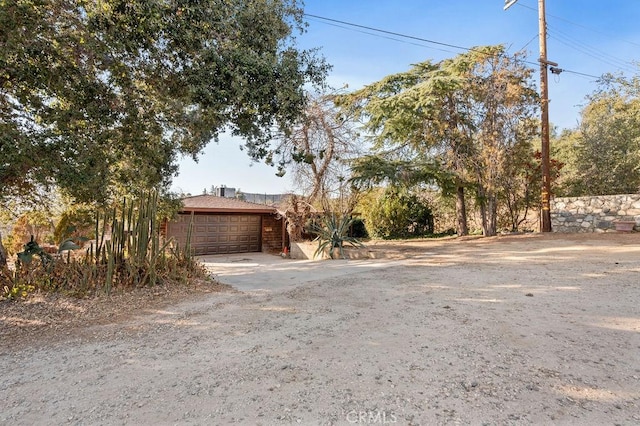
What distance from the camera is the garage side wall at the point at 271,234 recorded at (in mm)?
14922

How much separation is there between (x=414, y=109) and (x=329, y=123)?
3.03 metres

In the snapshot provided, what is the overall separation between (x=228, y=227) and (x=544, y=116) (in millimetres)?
12641

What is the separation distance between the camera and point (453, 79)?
11.2 metres

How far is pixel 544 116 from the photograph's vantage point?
11.9 meters

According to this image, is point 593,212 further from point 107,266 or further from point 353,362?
point 107,266

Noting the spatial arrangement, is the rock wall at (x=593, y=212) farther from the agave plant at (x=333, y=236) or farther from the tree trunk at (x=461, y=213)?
the agave plant at (x=333, y=236)

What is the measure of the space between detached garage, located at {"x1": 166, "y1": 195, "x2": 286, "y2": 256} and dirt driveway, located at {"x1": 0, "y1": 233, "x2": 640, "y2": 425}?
864 centimetres

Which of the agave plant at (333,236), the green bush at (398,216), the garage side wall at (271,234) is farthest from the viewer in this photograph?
the green bush at (398,216)

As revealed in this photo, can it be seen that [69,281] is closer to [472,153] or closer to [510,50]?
[472,153]

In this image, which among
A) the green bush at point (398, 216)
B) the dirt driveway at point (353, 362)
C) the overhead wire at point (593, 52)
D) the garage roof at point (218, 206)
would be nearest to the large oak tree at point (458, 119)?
the green bush at point (398, 216)

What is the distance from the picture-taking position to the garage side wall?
14.9 metres

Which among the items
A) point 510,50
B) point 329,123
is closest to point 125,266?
point 329,123

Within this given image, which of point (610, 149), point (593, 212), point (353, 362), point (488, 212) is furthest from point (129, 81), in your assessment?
point (610, 149)

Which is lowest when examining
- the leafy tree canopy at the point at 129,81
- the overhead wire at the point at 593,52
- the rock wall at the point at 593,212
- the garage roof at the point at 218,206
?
the rock wall at the point at 593,212
